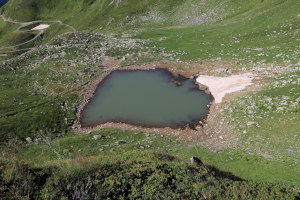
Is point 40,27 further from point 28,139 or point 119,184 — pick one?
point 119,184

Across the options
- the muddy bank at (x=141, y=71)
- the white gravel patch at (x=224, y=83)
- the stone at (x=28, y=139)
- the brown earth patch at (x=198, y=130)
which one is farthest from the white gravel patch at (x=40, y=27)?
the white gravel patch at (x=224, y=83)

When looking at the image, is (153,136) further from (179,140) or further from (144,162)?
(144,162)

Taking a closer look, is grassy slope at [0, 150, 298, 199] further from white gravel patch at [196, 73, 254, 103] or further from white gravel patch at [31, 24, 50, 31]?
white gravel patch at [31, 24, 50, 31]

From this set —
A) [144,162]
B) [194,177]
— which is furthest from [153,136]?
[194,177]

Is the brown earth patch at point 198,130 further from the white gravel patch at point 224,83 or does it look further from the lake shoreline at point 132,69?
the white gravel patch at point 224,83

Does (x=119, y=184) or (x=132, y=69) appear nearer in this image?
(x=119, y=184)

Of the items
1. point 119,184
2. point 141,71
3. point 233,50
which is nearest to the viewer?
point 119,184

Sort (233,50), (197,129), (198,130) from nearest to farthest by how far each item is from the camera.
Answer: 1. (198,130)
2. (197,129)
3. (233,50)

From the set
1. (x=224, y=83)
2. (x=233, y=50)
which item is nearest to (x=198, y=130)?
(x=224, y=83)

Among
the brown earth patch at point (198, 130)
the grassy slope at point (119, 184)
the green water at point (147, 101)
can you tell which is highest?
the grassy slope at point (119, 184)
